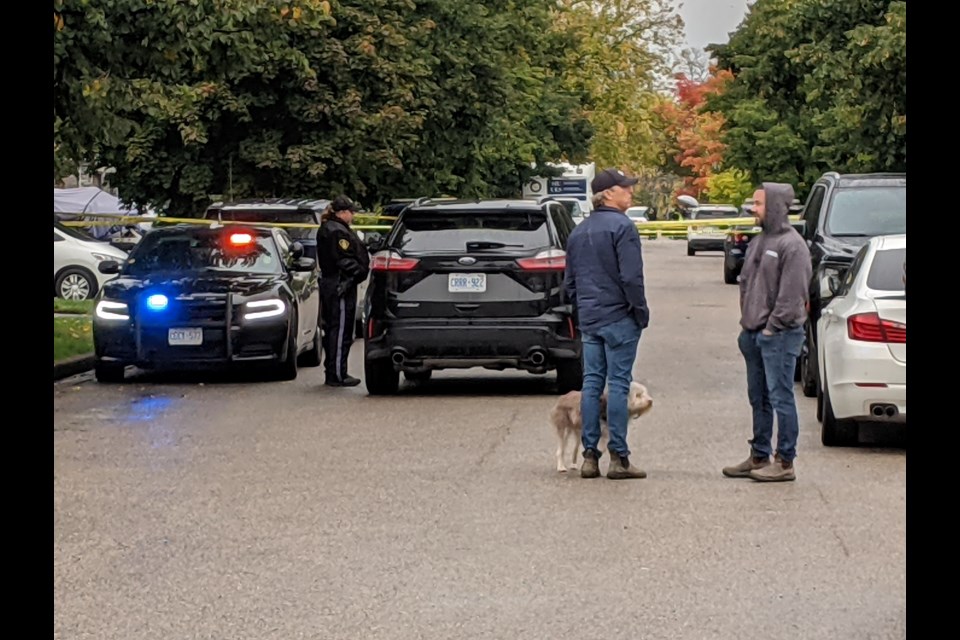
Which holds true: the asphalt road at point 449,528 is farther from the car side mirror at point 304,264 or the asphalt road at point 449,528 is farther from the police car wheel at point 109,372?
the car side mirror at point 304,264

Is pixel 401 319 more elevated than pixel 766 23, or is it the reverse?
pixel 766 23

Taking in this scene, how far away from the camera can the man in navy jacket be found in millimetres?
11086

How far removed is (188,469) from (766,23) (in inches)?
1147

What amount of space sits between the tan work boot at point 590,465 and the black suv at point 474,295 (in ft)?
14.6

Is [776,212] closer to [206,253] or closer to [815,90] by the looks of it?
[206,253]

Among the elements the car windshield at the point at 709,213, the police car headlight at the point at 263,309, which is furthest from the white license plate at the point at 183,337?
the car windshield at the point at 709,213

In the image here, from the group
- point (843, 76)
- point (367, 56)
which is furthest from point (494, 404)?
point (367, 56)

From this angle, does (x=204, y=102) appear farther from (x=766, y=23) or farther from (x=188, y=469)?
(x=188, y=469)

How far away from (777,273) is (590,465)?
1.66m

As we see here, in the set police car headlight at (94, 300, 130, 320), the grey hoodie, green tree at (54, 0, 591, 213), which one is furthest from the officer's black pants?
the grey hoodie

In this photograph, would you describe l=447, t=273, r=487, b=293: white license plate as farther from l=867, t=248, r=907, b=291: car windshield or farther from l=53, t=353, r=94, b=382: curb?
l=53, t=353, r=94, b=382: curb

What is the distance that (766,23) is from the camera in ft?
128

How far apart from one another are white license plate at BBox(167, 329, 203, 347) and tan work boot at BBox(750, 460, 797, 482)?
7995mm
